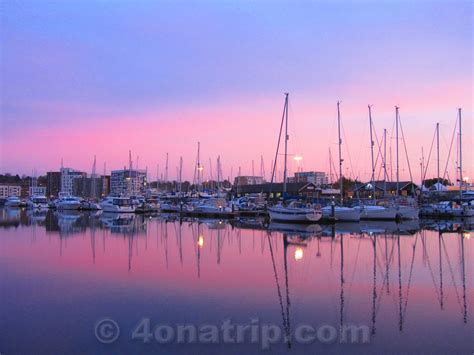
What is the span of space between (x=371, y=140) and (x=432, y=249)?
31.6 meters

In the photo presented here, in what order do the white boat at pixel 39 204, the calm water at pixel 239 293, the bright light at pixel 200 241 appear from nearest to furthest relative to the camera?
the calm water at pixel 239 293, the bright light at pixel 200 241, the white boat at pixel 39 204

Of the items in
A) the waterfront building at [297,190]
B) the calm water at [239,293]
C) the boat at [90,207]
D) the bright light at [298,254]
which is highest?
the waterfront building at [297,190]

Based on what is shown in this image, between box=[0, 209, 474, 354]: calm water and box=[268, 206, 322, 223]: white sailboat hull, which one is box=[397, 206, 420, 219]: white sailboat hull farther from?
box=[0, 209, 474, 354]: calm water

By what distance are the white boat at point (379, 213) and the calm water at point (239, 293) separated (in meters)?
22.4

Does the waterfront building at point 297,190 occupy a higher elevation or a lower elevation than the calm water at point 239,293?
higher

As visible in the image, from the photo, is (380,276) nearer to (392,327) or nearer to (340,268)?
(340,268)

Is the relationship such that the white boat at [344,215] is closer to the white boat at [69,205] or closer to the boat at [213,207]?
the boat at [213,207]

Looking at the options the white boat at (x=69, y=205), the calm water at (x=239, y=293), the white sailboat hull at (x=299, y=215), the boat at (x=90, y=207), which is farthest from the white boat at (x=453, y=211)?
the white boat at (x=69, y=205)

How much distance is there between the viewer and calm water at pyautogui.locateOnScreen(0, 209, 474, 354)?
35.7 feet

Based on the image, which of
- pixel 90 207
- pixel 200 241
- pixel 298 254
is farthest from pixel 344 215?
pixel 90 207

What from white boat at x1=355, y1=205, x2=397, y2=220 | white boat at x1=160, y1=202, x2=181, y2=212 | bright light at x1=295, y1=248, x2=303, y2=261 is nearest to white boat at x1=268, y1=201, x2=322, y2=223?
white boat at x1=355, y1=205, x2=397, y2=220

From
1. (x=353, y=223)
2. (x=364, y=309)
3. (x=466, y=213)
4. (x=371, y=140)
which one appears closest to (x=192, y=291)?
(x=364, y=309)

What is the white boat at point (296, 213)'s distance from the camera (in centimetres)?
4672

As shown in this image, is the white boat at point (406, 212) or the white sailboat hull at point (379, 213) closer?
the white sailboat hull at point (379, 213)
